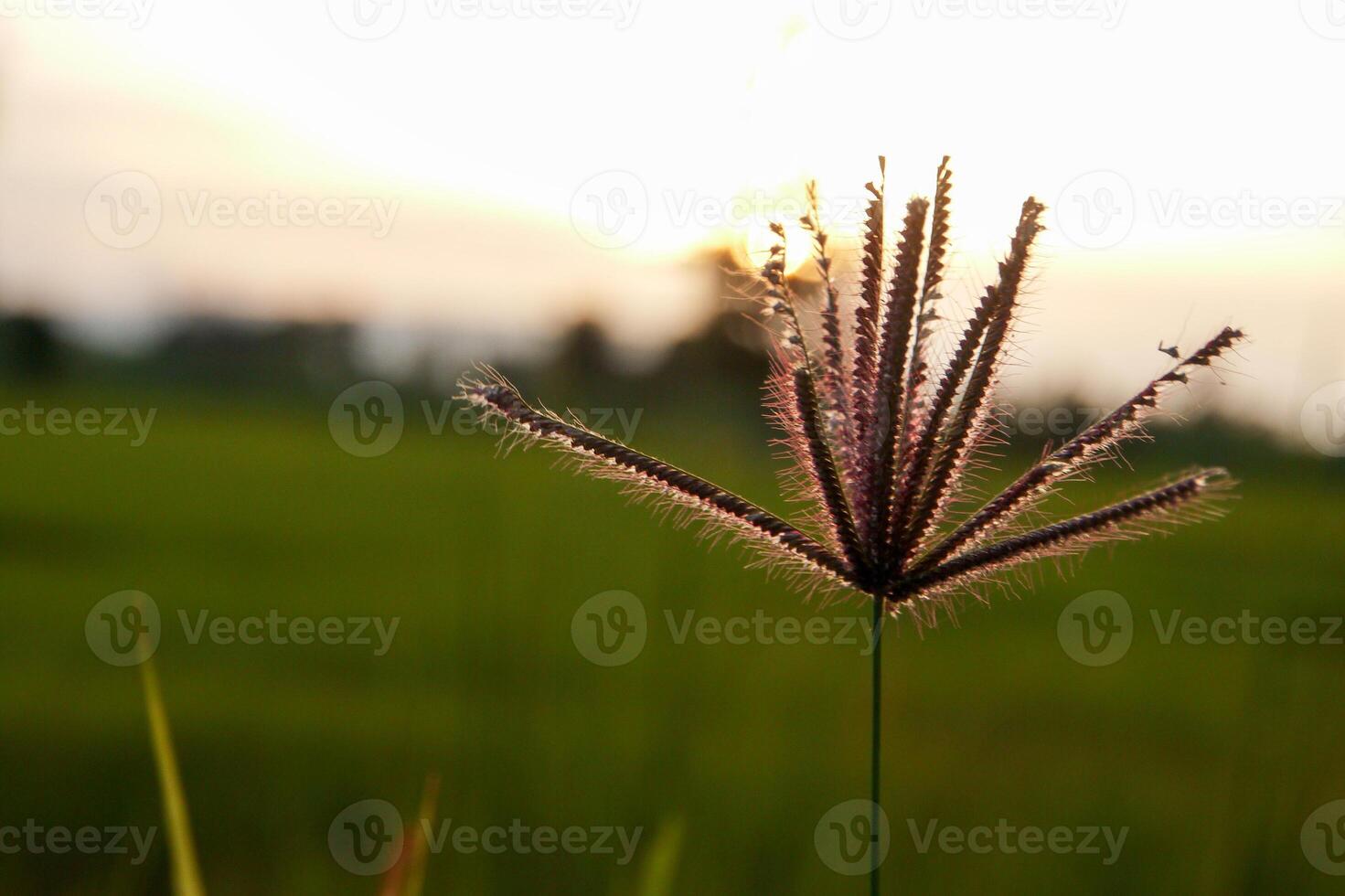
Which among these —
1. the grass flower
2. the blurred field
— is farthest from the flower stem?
the blurred field

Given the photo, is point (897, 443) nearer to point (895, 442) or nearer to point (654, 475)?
point (895, 442)

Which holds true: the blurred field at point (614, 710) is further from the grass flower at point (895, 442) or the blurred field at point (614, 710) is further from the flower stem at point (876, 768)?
the flower stem at point (876, 768)

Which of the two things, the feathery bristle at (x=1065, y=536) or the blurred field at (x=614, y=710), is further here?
the blurred field at (x=614, y=710)

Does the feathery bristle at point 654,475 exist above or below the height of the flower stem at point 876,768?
above

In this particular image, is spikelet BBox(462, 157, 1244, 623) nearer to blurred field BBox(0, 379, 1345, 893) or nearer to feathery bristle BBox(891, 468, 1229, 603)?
feathery bristle BBox(891, 468, 1229, 603)

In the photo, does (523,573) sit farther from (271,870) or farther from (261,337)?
(261,337)

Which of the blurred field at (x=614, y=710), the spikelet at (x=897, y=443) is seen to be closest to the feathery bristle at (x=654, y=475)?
the spikelet at (x=897, y=443)

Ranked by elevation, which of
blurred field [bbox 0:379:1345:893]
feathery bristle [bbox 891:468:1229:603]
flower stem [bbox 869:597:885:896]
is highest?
feathery bristle [bbox 891:468:1229:603]

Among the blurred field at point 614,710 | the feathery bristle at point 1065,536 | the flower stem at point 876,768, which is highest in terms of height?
the feathery bristle at point 1065,536

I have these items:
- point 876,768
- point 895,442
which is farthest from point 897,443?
point 876,768
